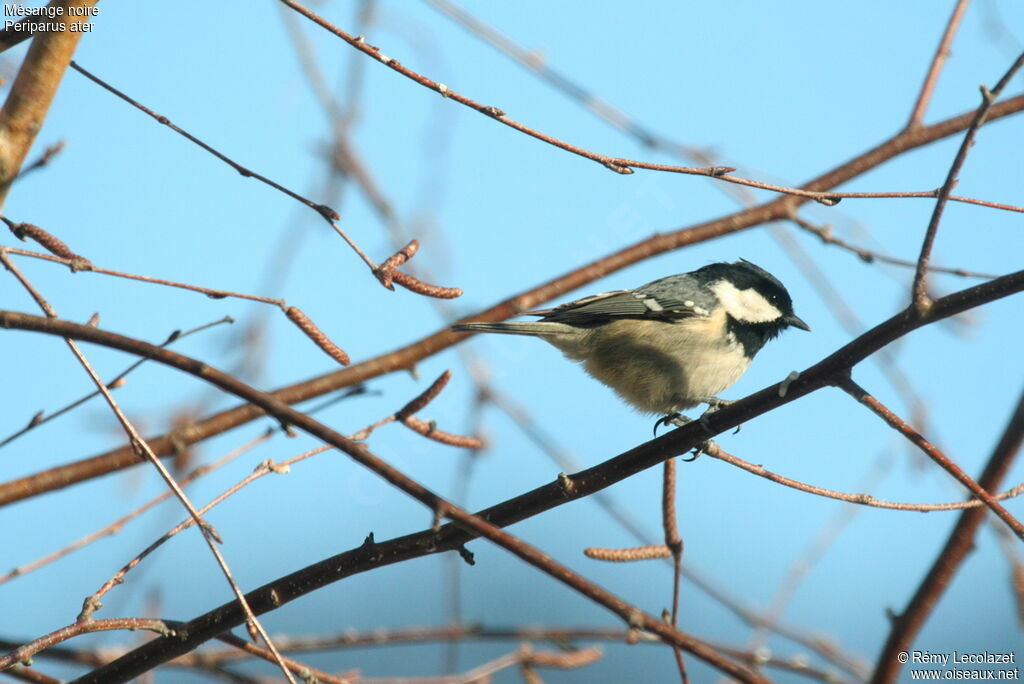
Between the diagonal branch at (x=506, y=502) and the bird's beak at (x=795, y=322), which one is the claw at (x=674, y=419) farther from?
the diagonal branch at (x=506, y=502)

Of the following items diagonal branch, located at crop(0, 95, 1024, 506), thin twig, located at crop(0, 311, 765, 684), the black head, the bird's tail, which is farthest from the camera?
the black head

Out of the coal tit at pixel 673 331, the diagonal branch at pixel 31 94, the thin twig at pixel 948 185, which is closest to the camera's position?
the thin twig at pixel 948 185

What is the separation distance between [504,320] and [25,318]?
232cm

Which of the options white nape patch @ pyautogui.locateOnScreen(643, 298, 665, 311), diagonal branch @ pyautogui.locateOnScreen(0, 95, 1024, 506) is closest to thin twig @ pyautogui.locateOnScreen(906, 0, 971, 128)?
diagonal branch @ pyautogui.locateOnScreen(0, 95, 1024, 506)

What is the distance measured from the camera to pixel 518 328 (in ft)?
12.8

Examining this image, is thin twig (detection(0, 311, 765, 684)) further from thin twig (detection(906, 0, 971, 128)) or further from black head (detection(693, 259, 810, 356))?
thin twig (detection(906, 0, 971, 128))

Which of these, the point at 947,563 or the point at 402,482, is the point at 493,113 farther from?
the point at 947,563

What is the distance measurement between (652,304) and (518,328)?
64 cm

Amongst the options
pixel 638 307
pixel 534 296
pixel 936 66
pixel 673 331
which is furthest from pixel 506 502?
pixel 936 66

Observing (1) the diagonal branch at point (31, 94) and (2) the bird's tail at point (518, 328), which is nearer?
(1) the diagonal branch at point (31, 94)

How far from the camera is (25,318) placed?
1.38 meters

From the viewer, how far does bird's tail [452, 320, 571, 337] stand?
3.41 metres

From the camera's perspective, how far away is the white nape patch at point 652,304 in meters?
4.05

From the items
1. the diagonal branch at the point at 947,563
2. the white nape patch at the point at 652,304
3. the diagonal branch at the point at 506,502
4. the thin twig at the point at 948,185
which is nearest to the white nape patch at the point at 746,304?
the white nape patch at the point at 652,304
